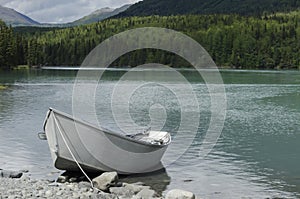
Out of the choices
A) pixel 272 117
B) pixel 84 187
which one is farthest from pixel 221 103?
pixel 84 187

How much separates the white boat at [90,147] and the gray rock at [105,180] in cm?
93

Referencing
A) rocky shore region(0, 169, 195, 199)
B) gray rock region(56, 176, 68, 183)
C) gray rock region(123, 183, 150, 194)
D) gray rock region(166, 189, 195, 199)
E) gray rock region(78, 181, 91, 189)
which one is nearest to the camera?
rocky shore region(0, 169, 195, 199)

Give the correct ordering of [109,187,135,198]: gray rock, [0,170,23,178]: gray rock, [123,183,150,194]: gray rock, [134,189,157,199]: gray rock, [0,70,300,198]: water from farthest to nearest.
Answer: [0,70,300,198]: water
[0,170,23,178]: gray rock
[123,183,150,194]: gray rock
[109,187,135,198]: gray rock
[134,189,157,199]: gray rock

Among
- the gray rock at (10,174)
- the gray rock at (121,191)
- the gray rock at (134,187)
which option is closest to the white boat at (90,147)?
the gray rock at (134,187)

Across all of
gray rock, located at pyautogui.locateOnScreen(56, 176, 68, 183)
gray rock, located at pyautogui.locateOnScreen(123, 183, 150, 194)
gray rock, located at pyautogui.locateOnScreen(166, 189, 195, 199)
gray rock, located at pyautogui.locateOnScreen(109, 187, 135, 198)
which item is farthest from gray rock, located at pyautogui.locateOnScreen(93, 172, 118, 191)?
gray rock, located at pyautogui.locateOnScreen(166, 189, 195, 199)

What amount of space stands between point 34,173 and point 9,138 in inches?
407

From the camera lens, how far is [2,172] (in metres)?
20.8

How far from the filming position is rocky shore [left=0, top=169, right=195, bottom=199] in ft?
52.0

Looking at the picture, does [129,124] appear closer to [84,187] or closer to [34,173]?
[34,173]

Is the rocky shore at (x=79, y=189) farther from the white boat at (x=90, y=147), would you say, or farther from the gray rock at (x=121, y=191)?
the white boat at (x=90, y=147)

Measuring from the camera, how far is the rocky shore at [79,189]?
15852 mm

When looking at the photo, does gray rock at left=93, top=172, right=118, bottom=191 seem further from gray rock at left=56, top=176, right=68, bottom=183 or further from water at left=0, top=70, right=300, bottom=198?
water at left=0, top=70, right=300, bottom=198

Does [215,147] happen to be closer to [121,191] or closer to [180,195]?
[121,191]

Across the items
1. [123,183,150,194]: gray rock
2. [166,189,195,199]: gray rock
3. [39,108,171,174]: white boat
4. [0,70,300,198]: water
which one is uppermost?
[39,108,171,174]: white boat
